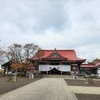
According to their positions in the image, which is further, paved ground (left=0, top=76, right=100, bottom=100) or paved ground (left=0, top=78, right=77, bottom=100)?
paved ground (left=0, top=76, right=100, bottom=100)

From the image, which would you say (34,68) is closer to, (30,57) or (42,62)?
(42,62)

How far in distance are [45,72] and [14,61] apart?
11871mm

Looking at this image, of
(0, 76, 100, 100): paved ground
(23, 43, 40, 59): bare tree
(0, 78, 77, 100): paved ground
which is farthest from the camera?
(23, 43, 40, 59): bare tree

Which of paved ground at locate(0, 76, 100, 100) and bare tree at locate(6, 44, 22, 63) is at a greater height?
bare tree at locate(6, 44, 22, 63)

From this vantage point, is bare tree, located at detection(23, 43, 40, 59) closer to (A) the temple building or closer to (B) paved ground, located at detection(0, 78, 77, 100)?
(A) the temple building

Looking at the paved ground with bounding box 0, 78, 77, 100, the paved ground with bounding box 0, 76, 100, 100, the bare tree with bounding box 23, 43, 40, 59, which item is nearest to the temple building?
the bare tree with bounding box 23, 43, 40, 59

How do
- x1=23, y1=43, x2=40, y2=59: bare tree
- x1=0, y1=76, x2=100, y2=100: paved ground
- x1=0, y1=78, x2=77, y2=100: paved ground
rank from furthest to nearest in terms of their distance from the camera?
x1=23, y1=43, x2=40, y2=59: bare tree, x1=0, y1=76, x2=100, y2=100: paved ground, x1=0, y1=78, x2=77, y2=100: paved ground

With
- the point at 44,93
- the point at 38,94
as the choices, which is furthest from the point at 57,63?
the point at 38,94

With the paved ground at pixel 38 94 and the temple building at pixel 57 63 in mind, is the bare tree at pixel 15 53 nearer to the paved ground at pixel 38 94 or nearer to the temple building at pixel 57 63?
the temple building at pixel 57 63

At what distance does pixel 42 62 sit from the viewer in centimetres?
5372

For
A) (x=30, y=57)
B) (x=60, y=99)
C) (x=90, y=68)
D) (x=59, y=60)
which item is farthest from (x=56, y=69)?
(x=60, y=99)

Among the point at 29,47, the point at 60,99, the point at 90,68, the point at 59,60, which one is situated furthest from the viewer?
the point at 90,68

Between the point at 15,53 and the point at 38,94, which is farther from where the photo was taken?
the point at 15,53

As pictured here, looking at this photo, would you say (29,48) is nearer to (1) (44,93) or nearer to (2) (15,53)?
(2) (15,53)
